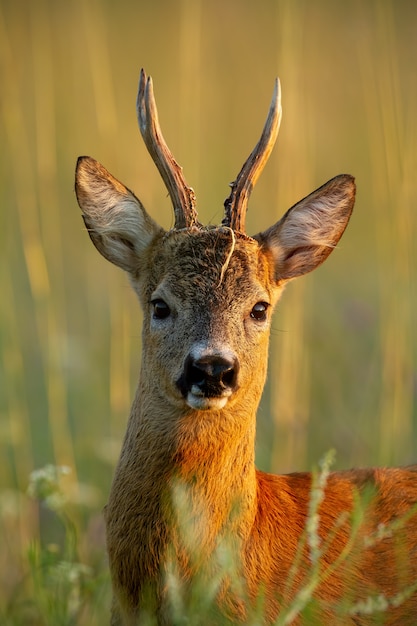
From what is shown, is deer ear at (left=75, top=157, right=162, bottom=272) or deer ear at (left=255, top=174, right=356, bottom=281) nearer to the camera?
deer ear at (left=75, top=157, right=162, bottom=272)

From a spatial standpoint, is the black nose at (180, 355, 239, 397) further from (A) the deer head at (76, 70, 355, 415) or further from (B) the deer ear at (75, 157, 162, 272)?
(B) the deer ear at (75, 157, 162, 272)

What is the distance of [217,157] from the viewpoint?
10531 millimetres

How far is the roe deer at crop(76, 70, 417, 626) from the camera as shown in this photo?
4.46 m

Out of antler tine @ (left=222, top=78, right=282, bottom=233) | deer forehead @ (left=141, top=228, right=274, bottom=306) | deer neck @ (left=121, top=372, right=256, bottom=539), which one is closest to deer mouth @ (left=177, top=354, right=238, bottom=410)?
deer neck @ (left=121, top=372, right=256, bottom=539)

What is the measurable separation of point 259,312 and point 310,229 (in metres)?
0.63

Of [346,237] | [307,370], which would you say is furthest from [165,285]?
[346,237]

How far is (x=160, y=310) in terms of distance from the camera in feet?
15.8

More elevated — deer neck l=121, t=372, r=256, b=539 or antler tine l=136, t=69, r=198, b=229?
antler tine l=136, t=69, r=198, b=229

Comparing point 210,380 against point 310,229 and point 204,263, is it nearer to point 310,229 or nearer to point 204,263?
point 204,263

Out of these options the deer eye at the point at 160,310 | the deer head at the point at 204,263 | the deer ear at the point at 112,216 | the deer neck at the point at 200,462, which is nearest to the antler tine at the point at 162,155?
the deer head at the point at 204,263

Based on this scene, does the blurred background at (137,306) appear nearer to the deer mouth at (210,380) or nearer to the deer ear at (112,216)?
the deer ear at (112,216)

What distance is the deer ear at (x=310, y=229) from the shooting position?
17.1 ft

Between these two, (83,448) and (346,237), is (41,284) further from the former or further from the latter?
(346,237)

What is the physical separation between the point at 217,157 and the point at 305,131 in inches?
133
